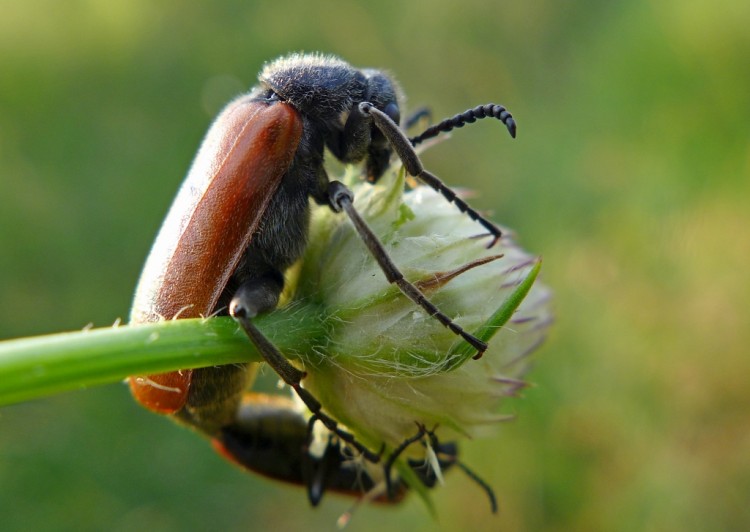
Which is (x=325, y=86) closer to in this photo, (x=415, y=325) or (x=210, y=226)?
(x=210, y=226)

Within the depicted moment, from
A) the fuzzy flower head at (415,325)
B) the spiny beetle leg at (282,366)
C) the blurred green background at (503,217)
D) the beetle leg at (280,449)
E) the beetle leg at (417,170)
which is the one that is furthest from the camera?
the blurred green background at (503,217)

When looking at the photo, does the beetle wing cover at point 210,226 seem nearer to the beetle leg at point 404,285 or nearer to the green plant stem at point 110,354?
the green plant stem at point 110,354

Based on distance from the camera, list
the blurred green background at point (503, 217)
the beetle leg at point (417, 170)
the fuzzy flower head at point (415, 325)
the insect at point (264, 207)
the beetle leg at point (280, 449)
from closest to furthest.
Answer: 1. the fuzzy flower head at point (415, 325)
2. the insect at point (264, 207)
3. the beetle leg at point (417, 170)
4. the beetle leg at point (280, 449)
5. the blurred green background at point (503, 217)

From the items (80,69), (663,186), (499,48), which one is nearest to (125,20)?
(80,69)

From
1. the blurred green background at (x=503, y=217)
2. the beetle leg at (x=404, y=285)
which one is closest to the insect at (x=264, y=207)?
the beetle leg at (x=404, y=285)

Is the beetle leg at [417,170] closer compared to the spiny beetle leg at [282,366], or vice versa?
the spiny beetle leg at [282,366]

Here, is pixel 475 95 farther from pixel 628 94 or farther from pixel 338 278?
pixel 338 278

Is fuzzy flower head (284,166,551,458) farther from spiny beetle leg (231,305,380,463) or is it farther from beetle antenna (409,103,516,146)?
beetle antenna (409,103,516,146)
